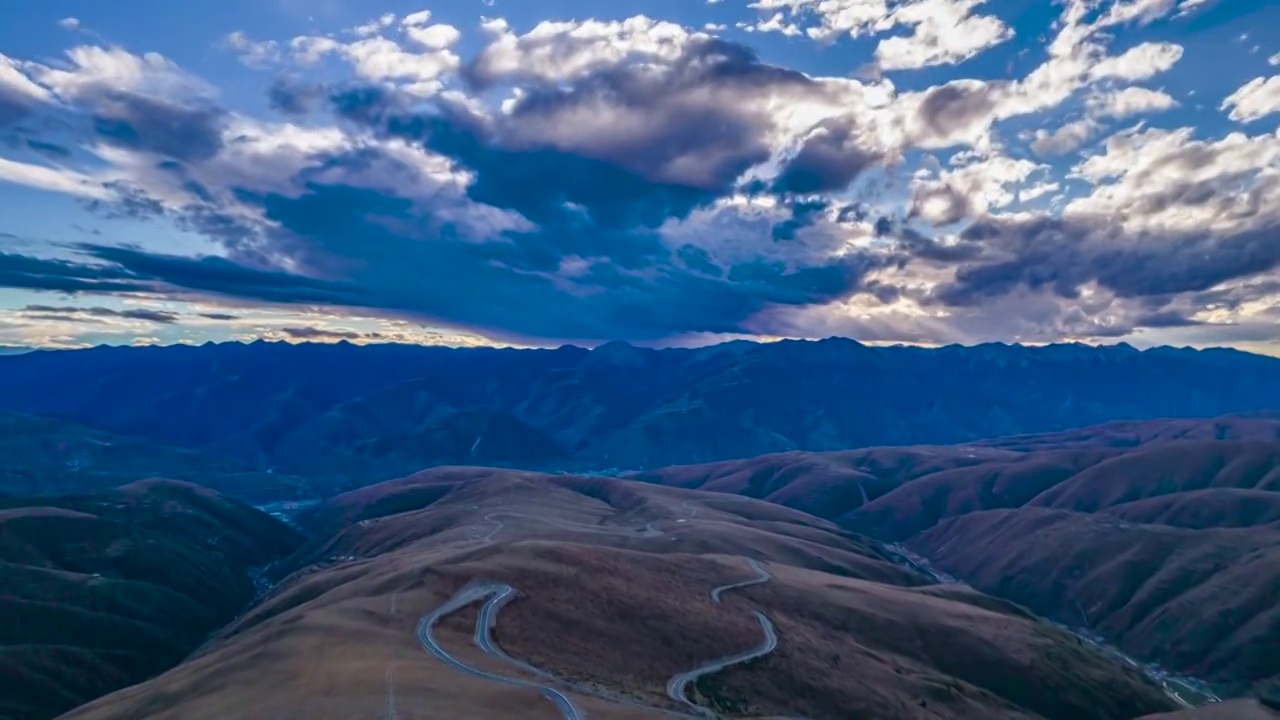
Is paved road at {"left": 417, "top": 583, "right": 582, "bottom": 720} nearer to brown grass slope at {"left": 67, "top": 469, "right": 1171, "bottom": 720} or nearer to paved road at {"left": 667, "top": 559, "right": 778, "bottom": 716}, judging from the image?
brown grass slope at {"left": 67, "top": 469, "right": 1171, "bottom": 720}

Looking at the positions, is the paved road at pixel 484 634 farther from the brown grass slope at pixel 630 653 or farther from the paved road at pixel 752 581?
the paved road at pixel 752 581

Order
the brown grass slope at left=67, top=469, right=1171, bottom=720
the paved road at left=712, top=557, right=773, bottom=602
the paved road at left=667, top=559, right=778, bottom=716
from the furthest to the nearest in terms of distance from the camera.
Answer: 1. the paved road at left=712, top=557, right=773, bottom=602
2. the paved road at left=667, top=559, right=778, bottom=716
3. the brown grass slope at left=67, top=469, right=1171, bottom=720

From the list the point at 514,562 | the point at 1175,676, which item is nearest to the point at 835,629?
the point at 514,562

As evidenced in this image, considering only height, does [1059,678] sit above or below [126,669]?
above

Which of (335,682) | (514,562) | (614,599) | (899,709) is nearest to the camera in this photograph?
(335,682)

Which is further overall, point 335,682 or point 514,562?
point 514,562

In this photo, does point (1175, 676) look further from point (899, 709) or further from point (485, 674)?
point (485, 674)

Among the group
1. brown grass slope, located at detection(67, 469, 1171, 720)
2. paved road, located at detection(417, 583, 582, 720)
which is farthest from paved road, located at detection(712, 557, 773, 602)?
paved road, located at detection(417, 583, 582, 720)
